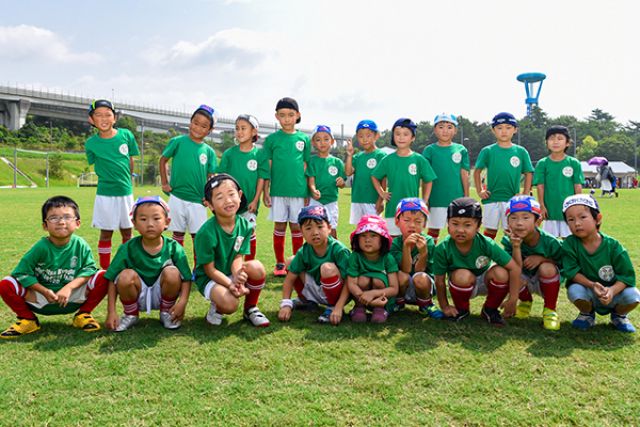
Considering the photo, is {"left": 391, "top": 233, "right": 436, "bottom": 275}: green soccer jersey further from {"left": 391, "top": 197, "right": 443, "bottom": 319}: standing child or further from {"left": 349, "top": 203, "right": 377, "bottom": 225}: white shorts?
{"left": 349, "top": 203, "right": 377, "bottom": 225}: white shorts

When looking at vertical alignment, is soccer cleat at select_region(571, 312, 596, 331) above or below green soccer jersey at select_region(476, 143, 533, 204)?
below

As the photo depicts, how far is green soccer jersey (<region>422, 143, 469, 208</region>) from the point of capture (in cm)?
567

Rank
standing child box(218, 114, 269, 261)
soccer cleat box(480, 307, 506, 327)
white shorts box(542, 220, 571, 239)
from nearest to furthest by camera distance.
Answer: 1. soccer cleat box(480, 307, 506, 327)
2. white shorts box(542, 220, 571, 239)
3. standing child box(218, 114, 269, 261)

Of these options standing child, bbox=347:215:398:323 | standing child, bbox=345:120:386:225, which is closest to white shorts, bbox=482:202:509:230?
standing child, bbox=345:120:386:225

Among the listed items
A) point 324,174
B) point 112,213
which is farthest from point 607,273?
point 112,213

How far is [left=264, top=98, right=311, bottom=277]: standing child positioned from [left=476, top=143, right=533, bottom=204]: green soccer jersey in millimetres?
2176

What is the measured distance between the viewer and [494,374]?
8.92 feet

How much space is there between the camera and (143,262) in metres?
3.73

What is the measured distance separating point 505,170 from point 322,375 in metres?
3.85

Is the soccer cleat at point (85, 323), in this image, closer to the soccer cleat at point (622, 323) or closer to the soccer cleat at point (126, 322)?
the soccer cleat at point (126, 322)

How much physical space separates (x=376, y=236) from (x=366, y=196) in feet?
7.03

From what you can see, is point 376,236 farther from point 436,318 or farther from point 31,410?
point 31,410

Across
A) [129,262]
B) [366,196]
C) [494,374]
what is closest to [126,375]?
[129,262]

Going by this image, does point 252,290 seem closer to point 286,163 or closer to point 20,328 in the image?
point 20,328
